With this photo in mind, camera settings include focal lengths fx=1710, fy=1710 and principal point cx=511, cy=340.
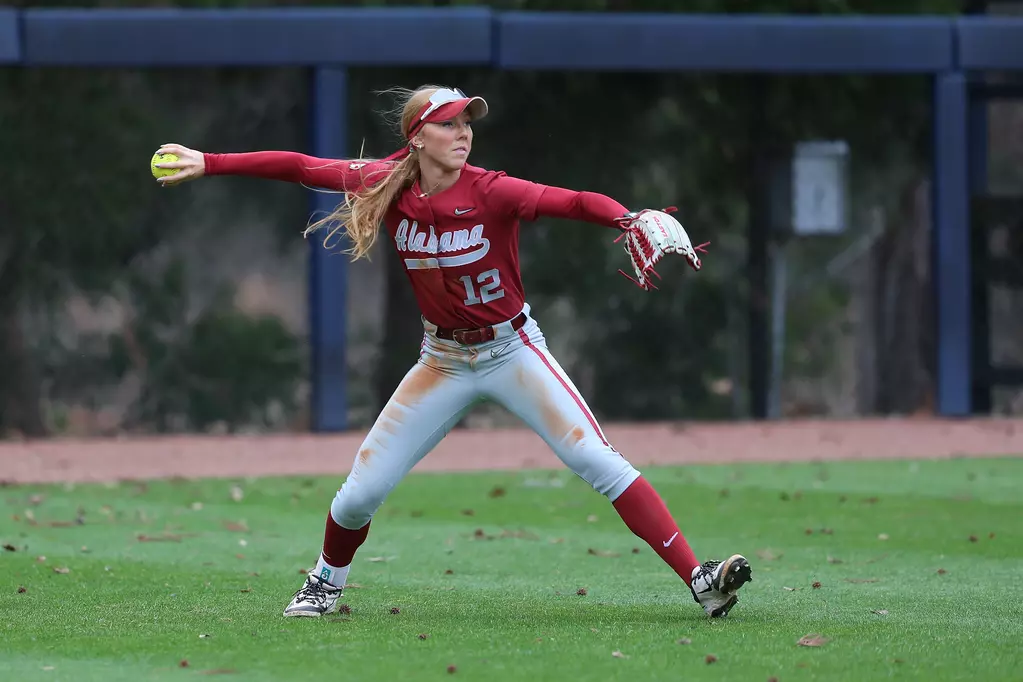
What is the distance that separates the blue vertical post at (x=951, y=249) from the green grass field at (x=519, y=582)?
4548 millimetres

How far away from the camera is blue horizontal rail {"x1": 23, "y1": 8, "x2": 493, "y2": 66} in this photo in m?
16.3

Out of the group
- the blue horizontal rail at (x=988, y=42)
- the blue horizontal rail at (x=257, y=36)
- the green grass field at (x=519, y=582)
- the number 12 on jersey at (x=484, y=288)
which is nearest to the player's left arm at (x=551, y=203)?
the number 12 on jersey at (x=484, y=288)

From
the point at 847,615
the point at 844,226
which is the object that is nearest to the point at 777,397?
the point at 844,226

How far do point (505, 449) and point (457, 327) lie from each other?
9.00 m

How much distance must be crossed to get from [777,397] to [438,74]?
16.7 feet

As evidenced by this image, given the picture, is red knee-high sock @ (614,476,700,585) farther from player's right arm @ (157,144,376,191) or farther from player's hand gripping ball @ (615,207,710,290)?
player's right arm @ (157,144,376,191)

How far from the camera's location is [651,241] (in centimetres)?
623

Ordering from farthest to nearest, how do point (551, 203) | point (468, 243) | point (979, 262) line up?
point (979, 262) < point (468, 243) < point (551, 203)

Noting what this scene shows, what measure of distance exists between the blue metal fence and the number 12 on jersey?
33.0 ft

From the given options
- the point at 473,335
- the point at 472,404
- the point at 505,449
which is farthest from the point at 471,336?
the point at 505,449

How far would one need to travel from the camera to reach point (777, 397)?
18.7 meters

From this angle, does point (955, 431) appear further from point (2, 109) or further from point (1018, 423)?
point (2, 109)

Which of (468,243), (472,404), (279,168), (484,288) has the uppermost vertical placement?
(279,168)

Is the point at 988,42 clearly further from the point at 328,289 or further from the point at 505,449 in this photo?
the point at 328,289
